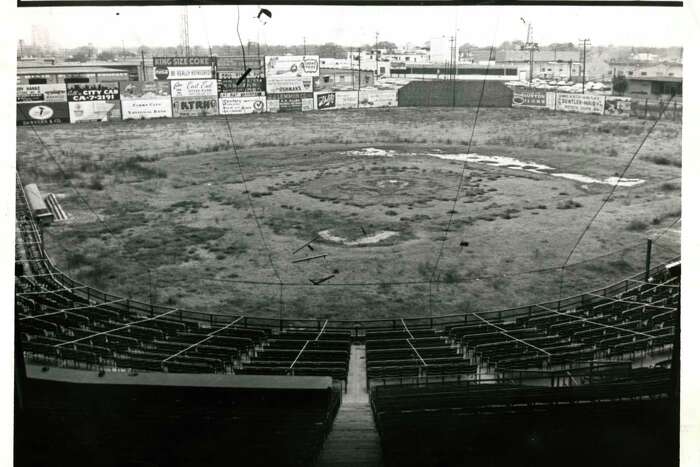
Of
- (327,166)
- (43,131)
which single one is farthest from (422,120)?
(43,131)

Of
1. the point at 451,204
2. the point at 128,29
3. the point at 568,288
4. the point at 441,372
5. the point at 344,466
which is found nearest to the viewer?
the point at 344,466

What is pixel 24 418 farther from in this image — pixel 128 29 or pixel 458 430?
pixel 128 29

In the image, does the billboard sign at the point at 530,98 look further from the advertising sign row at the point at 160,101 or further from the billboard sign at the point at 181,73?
the billboard sign at the point at 181,73

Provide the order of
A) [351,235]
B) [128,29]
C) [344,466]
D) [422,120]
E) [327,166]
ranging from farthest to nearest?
[422,120] → [327,166] → [128,29] → [351,235] → [344,466]

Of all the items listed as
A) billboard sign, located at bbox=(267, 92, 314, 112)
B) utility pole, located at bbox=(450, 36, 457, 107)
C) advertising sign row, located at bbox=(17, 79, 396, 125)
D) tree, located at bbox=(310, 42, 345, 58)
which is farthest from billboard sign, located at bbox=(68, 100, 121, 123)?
utility pole, located at bbox=(450, 36, 457, 107)

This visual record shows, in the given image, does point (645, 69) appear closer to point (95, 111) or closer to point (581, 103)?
point (581, 103)

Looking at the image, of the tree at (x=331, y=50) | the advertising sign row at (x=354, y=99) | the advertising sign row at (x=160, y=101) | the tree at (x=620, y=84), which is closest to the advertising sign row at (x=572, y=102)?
the tree at (x=620, y=84)
